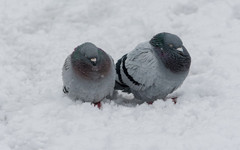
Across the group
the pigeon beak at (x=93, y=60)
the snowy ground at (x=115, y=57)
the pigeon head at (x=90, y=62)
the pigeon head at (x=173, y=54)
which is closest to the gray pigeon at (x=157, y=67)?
the pigeon head at (x=173, y=54)

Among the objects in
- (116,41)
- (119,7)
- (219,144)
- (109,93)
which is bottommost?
(219,144)

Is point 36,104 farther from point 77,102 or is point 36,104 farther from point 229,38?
point 229,38

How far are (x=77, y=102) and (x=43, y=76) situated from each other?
1172 mm

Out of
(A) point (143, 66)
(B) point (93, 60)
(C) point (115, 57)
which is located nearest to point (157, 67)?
→ (A) point (143, 66)

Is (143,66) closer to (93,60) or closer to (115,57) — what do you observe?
(93,60)

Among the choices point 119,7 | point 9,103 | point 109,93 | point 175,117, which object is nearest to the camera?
point 175,117

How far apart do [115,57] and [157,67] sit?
1676 mm

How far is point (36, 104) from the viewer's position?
5.69 meters

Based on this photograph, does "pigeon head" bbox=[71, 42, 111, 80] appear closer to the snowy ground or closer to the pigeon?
the pigeon

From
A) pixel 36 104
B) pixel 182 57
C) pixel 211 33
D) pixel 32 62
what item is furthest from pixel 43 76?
pixel 211 33

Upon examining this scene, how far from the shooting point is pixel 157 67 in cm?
578

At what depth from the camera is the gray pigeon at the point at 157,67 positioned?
5.75 meters

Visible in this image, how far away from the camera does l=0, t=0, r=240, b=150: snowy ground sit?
464cm

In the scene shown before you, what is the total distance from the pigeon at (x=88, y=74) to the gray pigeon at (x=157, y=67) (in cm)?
34
